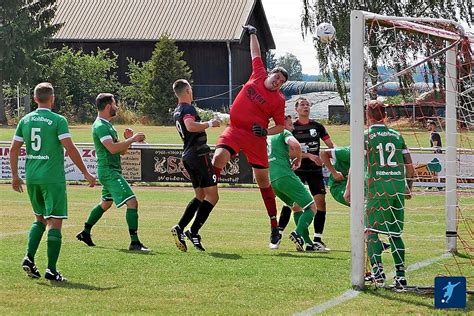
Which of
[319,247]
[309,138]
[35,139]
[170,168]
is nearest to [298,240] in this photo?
[319,247]

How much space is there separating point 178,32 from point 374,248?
5679cm

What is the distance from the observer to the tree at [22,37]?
59.6 m

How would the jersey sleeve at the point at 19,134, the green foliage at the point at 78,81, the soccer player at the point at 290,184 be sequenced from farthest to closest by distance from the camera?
the green foliage at the point at 78,81, the soccer player at the point at 290,184, the jersey sleeve at the point at 19,134

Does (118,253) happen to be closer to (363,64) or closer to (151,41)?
(363,64)

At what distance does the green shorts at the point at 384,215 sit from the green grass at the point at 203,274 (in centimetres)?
66

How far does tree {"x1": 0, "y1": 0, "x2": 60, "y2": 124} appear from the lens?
59.6 metres

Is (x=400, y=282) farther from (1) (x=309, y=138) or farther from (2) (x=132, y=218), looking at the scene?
(1) (x=309, y=138)

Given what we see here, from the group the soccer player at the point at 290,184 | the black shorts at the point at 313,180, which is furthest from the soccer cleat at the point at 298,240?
the black shorts at the point at 313,180

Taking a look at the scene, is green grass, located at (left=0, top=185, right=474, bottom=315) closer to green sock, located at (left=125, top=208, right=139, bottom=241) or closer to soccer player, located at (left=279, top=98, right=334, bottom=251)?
green sock, located at (left=125, top=208, right=139, bottom=241)

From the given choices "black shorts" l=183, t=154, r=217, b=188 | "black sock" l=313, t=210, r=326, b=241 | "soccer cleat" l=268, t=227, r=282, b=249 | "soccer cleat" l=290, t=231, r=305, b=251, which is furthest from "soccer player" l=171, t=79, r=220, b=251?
"black sock" l=313, t=210, r=326, b=241

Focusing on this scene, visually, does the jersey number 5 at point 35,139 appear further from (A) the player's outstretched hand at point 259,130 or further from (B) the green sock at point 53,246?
(A) the player's outstretched hand at point 259,130

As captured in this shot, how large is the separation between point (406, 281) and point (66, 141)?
3.59 metres

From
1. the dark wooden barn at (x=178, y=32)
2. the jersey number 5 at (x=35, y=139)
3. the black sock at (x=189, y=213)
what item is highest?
the dark wooden barn at (x=178, y=32)

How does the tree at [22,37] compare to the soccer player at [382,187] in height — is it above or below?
above
